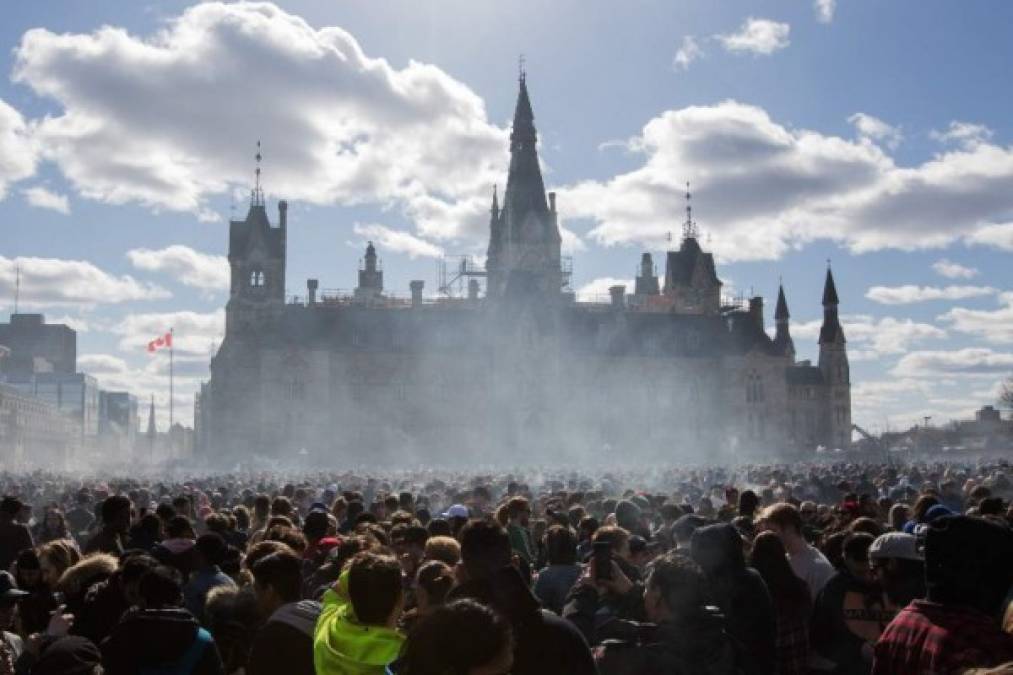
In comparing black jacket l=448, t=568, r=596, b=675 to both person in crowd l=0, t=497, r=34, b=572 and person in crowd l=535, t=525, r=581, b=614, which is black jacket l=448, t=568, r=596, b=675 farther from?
person in crowd l=0, t=497, r=34, b=572

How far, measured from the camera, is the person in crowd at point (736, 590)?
663 centimetres

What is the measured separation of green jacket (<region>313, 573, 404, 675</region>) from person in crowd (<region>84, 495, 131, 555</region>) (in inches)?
233

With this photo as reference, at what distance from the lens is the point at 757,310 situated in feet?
311

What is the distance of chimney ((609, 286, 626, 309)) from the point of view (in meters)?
92.3

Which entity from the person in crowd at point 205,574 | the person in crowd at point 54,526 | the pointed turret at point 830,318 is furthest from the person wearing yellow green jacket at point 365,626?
the pointed turret at point 830,318

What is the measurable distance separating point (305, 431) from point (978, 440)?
76784 millimetres

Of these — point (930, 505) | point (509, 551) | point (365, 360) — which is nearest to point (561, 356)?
point (365, 360)

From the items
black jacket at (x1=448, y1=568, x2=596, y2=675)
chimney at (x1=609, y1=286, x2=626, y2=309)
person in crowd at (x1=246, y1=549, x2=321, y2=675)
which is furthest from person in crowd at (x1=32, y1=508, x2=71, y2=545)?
chimney at (x1=609, y1=286, x2=626, y2=309)

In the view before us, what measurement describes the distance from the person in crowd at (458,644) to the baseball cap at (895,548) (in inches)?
121

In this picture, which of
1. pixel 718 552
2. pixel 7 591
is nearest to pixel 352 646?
pixel 7 591

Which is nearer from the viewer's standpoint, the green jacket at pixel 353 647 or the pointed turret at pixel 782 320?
the green jacket at pixel 353 647

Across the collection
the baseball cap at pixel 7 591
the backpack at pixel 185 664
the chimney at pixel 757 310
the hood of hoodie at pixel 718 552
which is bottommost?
the backpack at pixel 185 664

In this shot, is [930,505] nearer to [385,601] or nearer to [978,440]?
[385,601]

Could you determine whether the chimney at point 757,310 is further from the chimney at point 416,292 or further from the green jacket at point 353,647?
the green jacket at point 353,647
